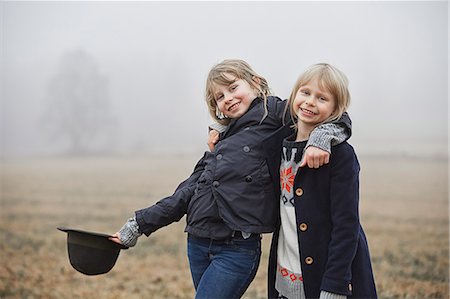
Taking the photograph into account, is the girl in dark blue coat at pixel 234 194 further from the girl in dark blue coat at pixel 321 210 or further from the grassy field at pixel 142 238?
the grassy field at pixel 142 238

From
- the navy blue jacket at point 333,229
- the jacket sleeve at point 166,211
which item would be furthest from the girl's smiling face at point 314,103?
the jacket sleeve at point 166,211

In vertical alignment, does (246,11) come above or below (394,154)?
above

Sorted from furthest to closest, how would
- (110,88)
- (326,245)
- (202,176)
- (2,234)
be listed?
(110,88)
(2,234)
(202,176)
(326,245)

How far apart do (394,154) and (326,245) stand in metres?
5.08

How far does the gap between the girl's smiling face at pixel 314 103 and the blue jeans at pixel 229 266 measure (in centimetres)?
41

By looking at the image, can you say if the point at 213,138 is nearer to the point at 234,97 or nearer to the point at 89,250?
the point at 234,97

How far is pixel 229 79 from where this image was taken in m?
1.89

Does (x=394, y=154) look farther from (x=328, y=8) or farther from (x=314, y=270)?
(x=314, y=270)

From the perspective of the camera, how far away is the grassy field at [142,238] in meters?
3.84

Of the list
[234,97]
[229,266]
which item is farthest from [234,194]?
[234,97]

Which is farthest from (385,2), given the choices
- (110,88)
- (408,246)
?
(110,88)

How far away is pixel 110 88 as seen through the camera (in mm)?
7227

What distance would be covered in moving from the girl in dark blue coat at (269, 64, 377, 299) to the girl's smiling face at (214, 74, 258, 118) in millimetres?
168

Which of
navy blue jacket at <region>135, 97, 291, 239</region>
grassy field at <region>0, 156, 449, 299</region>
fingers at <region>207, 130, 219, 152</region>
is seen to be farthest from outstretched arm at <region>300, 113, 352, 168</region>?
grassy field at <region>0, 156, 449, 299</region>
